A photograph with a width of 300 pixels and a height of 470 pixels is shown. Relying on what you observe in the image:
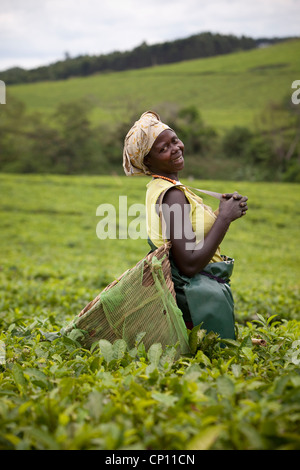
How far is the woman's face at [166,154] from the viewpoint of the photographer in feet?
7.80

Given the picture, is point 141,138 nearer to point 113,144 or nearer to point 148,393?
point 148,393

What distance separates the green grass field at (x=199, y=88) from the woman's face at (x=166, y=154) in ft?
103

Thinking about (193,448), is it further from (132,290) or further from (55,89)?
(55,89)

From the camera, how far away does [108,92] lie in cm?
4234

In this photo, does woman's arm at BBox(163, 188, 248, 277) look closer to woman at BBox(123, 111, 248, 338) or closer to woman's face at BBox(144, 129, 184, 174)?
woman at BBox(123, 111, 248, 338)

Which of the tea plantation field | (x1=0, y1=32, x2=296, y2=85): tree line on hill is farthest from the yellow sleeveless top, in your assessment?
(x1=0, y1=32, x2=296, y2=85): tree line on hill

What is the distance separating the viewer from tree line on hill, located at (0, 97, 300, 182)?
28.2m

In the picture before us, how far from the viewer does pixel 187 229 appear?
2.25 m

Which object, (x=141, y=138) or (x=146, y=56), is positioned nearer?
(x=141, y=138)

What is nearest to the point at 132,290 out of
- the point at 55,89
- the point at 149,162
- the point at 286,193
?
the point at 149,162

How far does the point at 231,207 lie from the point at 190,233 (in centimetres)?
24

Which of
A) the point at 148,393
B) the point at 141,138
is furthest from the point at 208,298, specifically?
the point at 141,138

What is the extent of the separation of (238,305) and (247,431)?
11.3 ft

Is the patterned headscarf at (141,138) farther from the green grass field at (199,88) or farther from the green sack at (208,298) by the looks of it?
the green grass field at (199,88)
